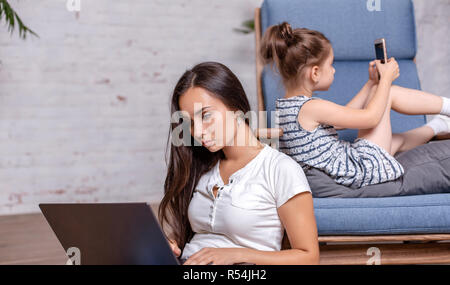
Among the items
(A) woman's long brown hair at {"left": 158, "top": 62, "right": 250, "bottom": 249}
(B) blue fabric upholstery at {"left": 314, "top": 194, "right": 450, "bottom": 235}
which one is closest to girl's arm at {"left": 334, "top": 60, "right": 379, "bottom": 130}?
(B) blue fabric upholstery at {"left": 314, "top": 194, "right": 450, "bottom": 235}

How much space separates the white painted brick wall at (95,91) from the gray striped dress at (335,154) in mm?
1792

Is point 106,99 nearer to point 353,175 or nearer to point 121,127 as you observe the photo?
point 121,127

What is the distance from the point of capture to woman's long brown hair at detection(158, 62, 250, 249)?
100 centimetres

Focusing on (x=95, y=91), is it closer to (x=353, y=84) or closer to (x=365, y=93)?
(x=353, y=84)

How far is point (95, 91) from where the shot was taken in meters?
2.95

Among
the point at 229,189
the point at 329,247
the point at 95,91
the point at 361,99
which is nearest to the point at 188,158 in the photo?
the point at 229,189

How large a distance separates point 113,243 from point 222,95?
0.40m

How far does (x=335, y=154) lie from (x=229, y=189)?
496 mm

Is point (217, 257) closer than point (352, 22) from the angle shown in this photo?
Yes

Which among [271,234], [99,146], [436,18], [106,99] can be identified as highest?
[436,18]

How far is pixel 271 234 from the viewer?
0.95 meters
